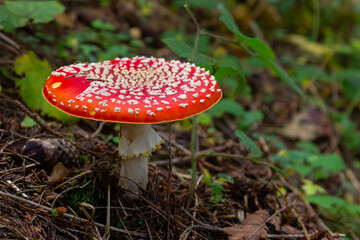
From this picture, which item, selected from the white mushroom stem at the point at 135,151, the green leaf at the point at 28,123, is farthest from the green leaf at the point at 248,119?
the green leaf at the point at 28,123

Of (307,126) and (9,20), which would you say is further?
(307,126)

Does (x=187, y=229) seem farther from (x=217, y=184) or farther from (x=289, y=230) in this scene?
(x=289, y=230)

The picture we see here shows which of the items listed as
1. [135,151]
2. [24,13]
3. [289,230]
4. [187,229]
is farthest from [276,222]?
[24,13]

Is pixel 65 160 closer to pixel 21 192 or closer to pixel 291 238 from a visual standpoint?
pixel 21 192

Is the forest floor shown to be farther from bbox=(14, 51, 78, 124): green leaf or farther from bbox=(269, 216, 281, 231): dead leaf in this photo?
bbox=(14, 51, 78, 124): green leaf

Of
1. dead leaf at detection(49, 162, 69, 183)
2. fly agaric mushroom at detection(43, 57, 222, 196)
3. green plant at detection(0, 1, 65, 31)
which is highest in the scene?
fly agaric mushroom at detection(43, 57, 222, 196)

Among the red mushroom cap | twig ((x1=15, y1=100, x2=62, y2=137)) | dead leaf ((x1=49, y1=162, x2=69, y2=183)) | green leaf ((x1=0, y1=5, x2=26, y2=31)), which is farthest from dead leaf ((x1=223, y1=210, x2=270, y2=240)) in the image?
green leaf ((x1=0, y1=5, x2=26, y2=31))

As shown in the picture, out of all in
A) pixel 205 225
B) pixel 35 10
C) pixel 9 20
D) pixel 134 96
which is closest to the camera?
pixel 134 96

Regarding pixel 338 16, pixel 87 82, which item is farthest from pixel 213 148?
pixel 338 16
